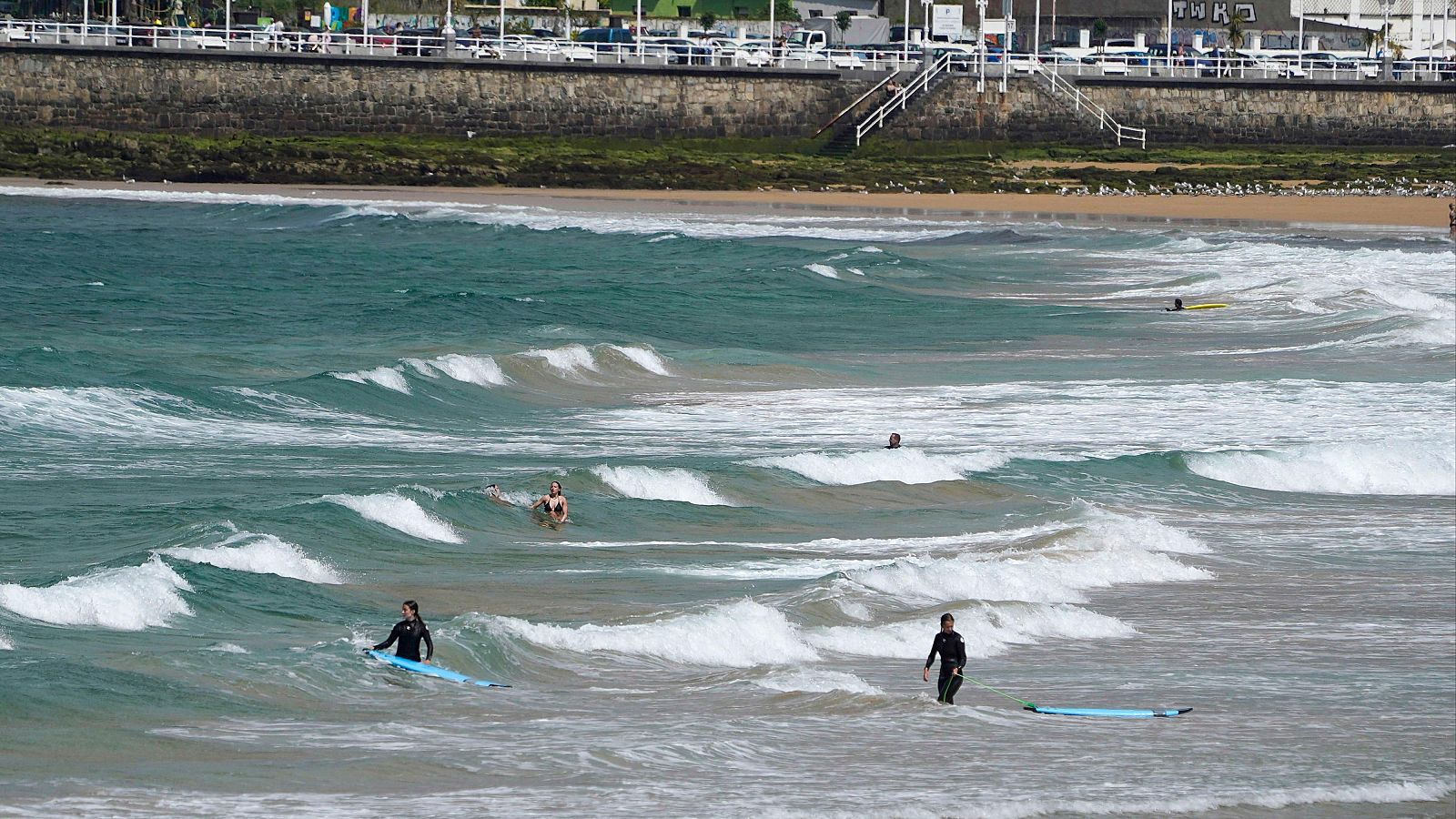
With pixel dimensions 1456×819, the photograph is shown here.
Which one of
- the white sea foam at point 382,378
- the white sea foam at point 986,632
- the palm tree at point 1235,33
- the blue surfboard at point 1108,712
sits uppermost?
the palm tree at point 1235,33

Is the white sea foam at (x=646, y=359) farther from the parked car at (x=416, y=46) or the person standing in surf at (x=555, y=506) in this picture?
the parked car at (x=416, y=46)

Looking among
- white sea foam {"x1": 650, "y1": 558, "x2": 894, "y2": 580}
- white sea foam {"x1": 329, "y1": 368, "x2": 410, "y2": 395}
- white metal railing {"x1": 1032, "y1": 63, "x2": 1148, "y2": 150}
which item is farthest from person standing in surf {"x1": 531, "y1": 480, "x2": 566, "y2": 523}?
white metal railing {"x1": 1032, "y1": 63, "x2": 1148, "y2": 150}

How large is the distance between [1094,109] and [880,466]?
5006 cm

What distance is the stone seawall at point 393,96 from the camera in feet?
204

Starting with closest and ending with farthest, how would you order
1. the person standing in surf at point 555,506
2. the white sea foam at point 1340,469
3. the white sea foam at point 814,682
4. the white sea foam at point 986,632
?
the white sea foam at point 814,682 → the white sea foam at point 986,632 → the person standing in surf at point 555,506 → the white sea foam at point 1340,469

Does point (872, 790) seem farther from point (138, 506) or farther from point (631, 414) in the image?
point (631, 414)

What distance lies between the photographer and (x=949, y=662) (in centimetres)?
1359

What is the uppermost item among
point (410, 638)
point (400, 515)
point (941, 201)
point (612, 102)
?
point (612, 102)

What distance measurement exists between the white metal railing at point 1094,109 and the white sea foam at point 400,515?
53.4 meters

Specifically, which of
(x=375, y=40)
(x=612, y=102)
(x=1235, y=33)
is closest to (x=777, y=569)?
(x=612, y=102)

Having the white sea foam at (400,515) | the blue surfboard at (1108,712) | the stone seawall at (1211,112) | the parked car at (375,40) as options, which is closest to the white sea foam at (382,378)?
the white sea foam at (400,515)

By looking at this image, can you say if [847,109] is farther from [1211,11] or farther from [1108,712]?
[1108,712]

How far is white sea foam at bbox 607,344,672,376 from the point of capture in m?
28.7

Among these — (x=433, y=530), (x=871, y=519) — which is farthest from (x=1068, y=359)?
(x=433, y=530)
